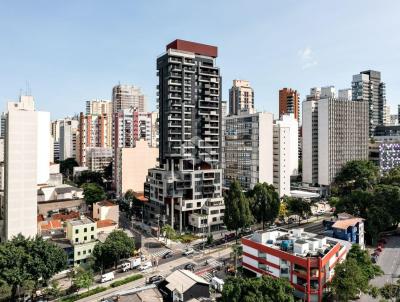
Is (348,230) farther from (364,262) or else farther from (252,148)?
(252,148)

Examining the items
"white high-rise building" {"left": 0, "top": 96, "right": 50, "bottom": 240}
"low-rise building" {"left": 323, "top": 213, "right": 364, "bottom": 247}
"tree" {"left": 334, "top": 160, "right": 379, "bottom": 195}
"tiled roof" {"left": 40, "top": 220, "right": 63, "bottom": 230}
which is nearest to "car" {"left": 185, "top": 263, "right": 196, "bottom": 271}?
"low-rise building" {"left": 323, "top": 213, "right": 364, "bottom": 247}

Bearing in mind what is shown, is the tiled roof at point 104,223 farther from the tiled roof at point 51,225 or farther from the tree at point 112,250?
the tree at point 112,250

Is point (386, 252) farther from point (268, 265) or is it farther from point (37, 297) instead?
point (37, 297)

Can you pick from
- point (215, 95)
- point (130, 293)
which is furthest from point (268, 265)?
point (215, 95)

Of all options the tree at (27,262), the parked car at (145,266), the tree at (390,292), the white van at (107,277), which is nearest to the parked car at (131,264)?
the parked car at (145,266)

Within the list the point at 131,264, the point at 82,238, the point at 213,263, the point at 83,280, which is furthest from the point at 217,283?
the point at 82,238

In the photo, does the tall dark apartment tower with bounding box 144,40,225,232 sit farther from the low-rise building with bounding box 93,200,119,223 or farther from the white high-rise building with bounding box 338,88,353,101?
the white high-rise building with bounding box 338,88,353,101
